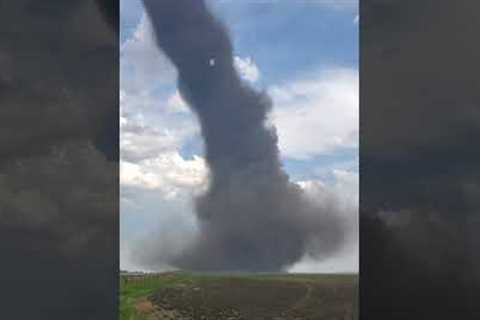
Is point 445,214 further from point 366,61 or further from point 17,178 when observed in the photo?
point 17,178

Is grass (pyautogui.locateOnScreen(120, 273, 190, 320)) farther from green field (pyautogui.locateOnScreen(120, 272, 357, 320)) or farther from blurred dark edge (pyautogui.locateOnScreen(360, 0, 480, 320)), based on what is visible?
blurred dark edge (pyautogui.locateOnScreen(360, 0, 480, 320))

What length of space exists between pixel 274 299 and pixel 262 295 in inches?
12.7

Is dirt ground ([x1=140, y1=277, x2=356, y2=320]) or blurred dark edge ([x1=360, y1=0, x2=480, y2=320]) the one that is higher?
blurred dark edge ([x1=360, y1=0, x2=480, y2=320])

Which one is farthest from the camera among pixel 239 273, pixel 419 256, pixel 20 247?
pixel 239 273

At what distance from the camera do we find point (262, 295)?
16.9 metres

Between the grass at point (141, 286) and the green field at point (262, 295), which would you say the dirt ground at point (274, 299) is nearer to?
the green field at point (262, 295)

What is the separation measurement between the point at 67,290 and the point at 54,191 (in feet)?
3.32

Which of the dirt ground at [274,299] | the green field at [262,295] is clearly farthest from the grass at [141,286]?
the dirt ground at [274,299]

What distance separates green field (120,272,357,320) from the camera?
1659 cm

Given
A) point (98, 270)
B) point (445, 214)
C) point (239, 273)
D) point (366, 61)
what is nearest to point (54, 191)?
point (98, 270)

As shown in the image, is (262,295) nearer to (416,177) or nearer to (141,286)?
(141,286)

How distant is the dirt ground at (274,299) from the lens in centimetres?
1658

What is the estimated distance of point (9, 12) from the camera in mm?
6570

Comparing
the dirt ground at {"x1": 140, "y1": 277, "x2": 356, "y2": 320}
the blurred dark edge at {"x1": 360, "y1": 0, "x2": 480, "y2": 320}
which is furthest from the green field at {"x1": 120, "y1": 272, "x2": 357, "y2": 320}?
the blurred dark edge at {"x1": 360, "y1": 0, "x2": 480, "y2": 320}
